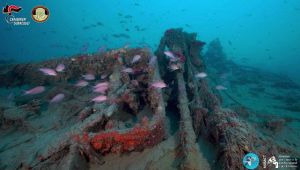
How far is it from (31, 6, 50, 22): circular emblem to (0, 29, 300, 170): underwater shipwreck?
326cm

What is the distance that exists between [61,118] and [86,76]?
79.4 inches

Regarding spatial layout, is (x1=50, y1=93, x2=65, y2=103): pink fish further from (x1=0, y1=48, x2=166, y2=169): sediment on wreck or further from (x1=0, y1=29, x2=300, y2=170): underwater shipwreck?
A: (x1=0, y1=48, x2=166, y2=169): sediment on wreck

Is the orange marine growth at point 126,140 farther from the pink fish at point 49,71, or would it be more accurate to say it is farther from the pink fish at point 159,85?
the pink fish at point 49,71

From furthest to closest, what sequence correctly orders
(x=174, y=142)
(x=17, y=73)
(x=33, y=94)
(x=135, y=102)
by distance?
(x=17, y=73) → (x=33, y=94) → (x=135, y=102) → (x=174, y=142)

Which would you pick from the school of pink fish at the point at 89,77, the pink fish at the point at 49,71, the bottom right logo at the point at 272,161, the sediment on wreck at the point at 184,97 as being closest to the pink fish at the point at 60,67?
the school of pink fish at the point at 89,77

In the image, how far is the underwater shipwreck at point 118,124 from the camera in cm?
369

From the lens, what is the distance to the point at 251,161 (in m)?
3.32

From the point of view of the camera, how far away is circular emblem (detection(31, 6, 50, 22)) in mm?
9389

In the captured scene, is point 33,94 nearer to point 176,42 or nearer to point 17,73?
point 17,73

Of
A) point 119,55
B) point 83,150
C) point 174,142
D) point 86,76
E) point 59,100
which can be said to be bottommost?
point 174,142

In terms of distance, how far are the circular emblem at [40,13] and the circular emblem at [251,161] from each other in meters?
9.95

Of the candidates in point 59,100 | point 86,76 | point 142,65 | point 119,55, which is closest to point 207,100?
point 142,65

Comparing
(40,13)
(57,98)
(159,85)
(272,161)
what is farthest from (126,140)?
(40,13)

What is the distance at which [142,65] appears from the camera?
728cm
